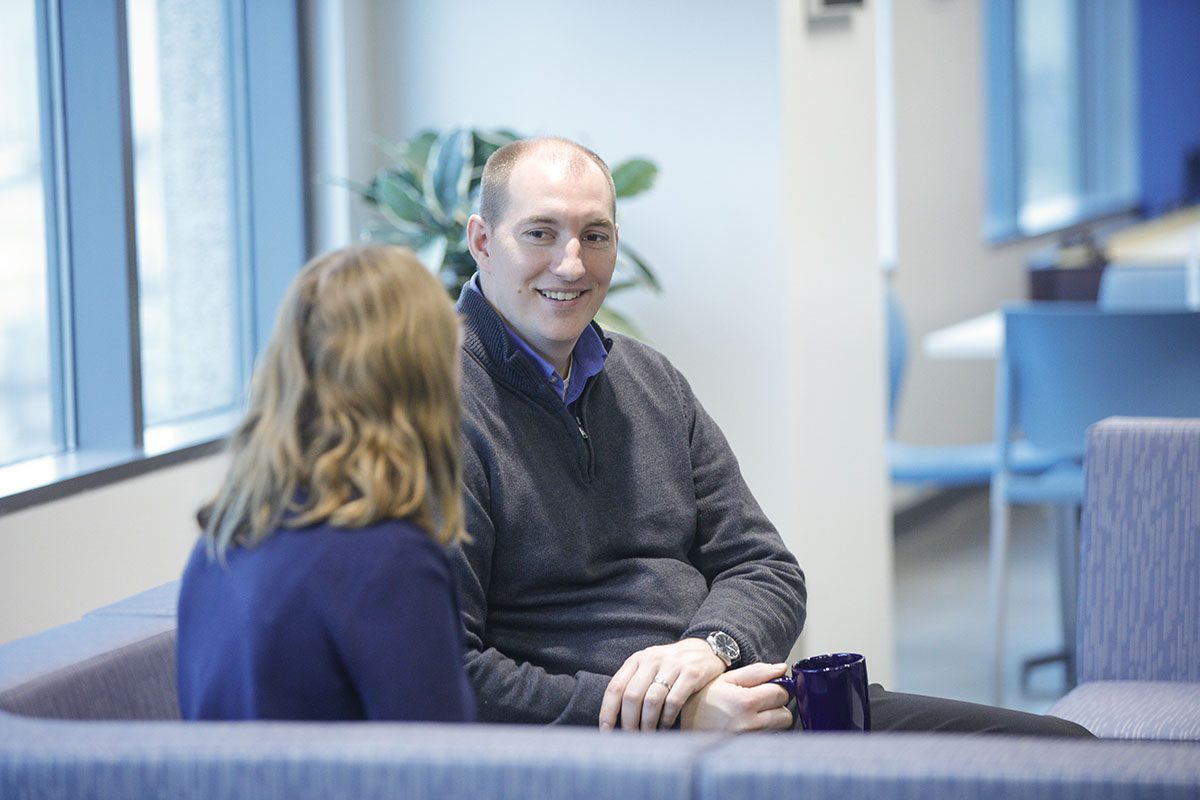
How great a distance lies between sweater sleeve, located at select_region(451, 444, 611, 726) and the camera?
69.6 inches

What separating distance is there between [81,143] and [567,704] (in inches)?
70.5

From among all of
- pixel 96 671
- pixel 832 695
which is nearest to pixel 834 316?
pixel 832 695

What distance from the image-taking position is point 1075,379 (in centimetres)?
371

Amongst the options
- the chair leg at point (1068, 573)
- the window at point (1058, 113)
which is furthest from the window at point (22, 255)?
the window at point (1058, 113)

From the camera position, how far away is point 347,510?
1234 millimetres

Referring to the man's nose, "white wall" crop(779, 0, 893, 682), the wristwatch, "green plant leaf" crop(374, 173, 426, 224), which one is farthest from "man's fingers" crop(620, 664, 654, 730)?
"white wall" crop(779, 0, 893, 682)

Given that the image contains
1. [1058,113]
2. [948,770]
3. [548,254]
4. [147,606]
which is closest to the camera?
[948,770]

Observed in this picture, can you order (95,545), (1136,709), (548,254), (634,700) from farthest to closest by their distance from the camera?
(95,545) < (1136,709) < (548,254) < (634,700)

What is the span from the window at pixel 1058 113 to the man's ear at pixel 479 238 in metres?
5.60

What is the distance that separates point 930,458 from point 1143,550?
2.04 metres

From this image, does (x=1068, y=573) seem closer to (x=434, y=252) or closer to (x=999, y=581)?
(x=999, y=581)

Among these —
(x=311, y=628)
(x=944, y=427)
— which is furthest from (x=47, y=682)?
(x=944, y=427)

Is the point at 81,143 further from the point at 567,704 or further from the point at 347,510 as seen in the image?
the point at 347,510

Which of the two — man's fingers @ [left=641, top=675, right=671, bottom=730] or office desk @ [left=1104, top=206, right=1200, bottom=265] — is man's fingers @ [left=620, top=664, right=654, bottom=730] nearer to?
man's fingers @ [left=641, top=675, right=671, bottom=730]
